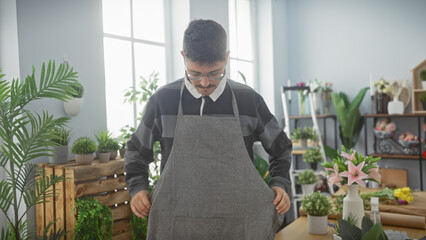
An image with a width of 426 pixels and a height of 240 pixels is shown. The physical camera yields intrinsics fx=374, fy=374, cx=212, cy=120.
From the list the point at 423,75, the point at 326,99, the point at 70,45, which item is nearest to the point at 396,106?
the point at 423,75

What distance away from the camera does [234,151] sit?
130 centimetres

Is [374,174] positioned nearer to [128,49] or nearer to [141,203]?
[141,203]

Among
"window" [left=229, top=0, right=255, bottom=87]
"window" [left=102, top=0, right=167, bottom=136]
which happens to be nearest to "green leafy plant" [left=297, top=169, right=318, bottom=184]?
"window" [left=229, top=0, right=255, bottom=87]

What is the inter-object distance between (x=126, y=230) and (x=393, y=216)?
195 cm

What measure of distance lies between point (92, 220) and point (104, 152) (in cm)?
51

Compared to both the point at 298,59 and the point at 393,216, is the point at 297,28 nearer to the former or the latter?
the point at 298,59

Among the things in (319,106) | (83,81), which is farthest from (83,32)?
(319,106)

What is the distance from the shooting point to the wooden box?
8.33ft

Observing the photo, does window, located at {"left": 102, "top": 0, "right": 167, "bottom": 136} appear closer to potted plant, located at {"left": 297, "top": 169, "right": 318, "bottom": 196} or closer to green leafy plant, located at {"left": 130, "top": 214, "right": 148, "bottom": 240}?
green leafy plant, located at {"left": 130, "top": 214, "right": 148, "bottom": 240}

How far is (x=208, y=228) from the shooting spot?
4.07 ft

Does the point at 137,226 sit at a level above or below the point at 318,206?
below

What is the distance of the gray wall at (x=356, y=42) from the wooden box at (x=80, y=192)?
3273 millimetres

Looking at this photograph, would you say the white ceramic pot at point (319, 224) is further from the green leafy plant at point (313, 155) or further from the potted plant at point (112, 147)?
the green leafy plant at point (313, 155)

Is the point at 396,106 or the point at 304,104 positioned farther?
the point at 304,104
